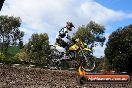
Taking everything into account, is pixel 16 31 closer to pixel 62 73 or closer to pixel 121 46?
pixel 121 46

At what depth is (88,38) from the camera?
93.8 metres

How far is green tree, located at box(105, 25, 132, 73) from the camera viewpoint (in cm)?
7300

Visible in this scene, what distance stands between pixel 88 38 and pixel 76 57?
7316 centimetres

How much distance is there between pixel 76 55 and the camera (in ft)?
68.1

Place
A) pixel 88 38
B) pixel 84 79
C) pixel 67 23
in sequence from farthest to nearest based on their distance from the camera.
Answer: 1. pixel 88 38
2. pixel 67 23
3. pixel 84 79

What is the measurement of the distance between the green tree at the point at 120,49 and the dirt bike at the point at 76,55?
1992 inches

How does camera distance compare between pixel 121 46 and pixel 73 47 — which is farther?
pixel 121 46

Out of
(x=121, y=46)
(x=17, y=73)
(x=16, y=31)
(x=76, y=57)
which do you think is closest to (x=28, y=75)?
(x=17, y=73)

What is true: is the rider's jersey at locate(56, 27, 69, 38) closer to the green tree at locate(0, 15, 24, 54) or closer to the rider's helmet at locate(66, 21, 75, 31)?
the rider's helmet at locate(66, 21, 75, 31)

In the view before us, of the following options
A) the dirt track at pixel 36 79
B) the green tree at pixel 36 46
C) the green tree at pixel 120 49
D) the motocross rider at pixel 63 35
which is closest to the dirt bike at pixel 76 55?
the motocross rider at pixel 63 35

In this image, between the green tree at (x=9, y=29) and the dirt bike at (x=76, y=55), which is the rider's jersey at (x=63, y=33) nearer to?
the dirt bike at (x=76, y=55)

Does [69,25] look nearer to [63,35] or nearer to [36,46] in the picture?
[63,35]

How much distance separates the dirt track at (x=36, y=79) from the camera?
29.4 m

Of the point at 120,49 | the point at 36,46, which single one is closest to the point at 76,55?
the point at 120,49
